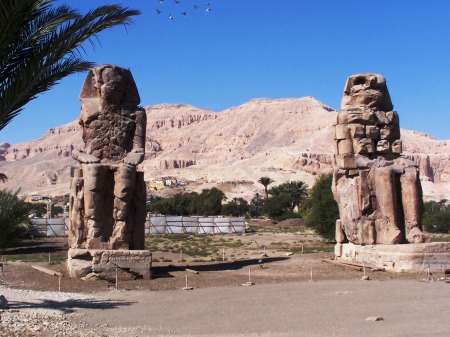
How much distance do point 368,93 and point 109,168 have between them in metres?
5.82

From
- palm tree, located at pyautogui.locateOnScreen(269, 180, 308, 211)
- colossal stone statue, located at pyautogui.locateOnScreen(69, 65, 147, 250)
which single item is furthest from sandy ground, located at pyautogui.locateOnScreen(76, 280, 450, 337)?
Result: palm tree, located at pyautogui.locateOnScreen(269, 180, 308, 211)

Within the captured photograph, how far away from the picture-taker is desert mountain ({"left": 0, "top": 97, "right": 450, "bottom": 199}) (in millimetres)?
89625

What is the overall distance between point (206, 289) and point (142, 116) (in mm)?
3976

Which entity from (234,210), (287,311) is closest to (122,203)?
(287,311)

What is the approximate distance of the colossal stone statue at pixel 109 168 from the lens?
34.5 ft

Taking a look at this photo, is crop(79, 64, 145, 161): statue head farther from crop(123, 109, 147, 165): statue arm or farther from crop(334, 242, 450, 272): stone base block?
crop(334, 242, 450, 272): stone base block

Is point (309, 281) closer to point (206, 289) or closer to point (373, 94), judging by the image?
point (206, 289)

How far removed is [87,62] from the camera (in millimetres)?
6352

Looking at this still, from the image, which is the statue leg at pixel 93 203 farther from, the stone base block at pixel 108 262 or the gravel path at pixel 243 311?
the gravel path at pixel 243 311

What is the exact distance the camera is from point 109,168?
35.3ft

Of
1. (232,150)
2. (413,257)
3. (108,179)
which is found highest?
(232,150)

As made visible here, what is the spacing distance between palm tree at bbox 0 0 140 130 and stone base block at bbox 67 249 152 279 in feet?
15.6

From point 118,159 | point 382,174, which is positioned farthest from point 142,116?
point 382,174

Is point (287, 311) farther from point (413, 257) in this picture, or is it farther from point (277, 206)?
point (277, 206)
